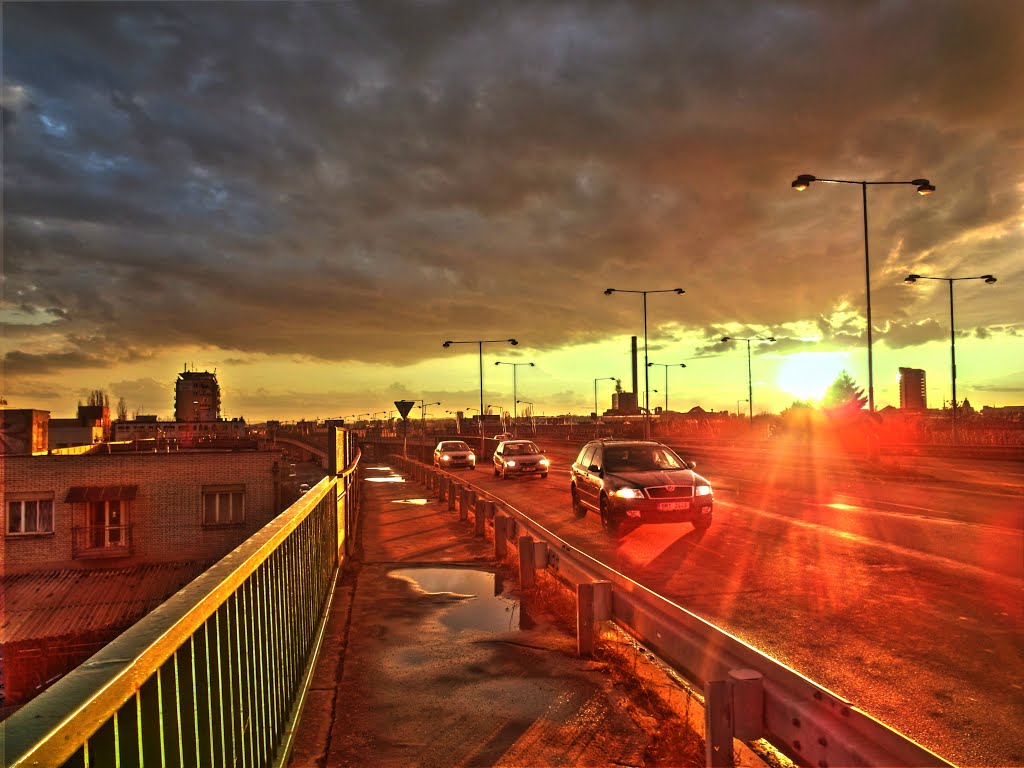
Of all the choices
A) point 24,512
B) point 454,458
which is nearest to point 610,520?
point 454,458

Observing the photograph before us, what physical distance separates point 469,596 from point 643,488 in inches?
207

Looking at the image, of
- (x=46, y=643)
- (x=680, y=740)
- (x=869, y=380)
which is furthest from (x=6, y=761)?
(x=46, y=643)

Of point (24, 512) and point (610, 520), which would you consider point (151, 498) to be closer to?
point (24, 512)

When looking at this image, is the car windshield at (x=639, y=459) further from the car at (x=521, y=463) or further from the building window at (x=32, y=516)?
the building window at (x=32, y=516)

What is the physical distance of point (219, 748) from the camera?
8.80 feet

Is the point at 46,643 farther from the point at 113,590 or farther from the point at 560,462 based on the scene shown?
the point at 560,462

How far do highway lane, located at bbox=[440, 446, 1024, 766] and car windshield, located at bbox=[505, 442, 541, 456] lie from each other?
10.2 m

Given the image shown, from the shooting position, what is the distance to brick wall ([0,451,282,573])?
4591cm

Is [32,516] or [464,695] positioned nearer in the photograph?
[464,695]

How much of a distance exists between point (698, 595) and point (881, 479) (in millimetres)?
19368

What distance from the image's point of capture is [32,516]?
152 ft

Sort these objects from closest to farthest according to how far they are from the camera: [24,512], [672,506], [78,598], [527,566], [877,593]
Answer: [527,566] → [877,593] → [672,506] → [78,598] → [24,512]

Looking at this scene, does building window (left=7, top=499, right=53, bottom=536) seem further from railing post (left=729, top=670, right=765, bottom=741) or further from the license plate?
railing post (left=729, top=670, right=765, bottom=741)

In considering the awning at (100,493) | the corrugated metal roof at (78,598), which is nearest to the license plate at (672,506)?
the corrugated metal roof at (78,598)
